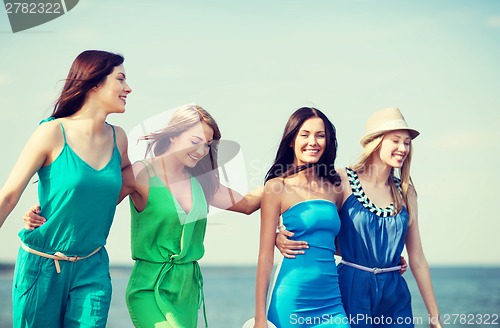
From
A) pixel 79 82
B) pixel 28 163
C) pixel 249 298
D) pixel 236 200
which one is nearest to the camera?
pixel 28 163

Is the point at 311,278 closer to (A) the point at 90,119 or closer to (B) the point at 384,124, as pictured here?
(B) the point at 384,124

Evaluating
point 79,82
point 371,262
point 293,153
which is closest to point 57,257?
point 79,82

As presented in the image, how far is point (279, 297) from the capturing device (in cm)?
502

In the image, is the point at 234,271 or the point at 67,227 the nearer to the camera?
the point at 67,227

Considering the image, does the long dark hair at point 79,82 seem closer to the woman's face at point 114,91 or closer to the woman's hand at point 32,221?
the woman's face at point 114,91

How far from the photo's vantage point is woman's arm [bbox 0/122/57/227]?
14.0ft

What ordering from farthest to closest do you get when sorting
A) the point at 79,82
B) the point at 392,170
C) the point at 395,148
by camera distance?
the point at 392,170, the point at 395,148, the point at 79,82

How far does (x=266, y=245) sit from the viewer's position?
501 cm

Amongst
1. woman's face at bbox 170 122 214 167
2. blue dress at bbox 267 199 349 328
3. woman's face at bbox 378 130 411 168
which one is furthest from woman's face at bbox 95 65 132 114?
woman's face at bbox 378 130 411 168

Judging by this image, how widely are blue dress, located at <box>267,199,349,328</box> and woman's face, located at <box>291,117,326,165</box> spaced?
312mm

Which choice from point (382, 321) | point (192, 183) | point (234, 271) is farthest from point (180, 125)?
point (234, 271)

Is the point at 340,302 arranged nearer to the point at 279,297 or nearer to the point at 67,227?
the point at 279,297

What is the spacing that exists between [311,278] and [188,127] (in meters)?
1.31

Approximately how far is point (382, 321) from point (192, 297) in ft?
4.52
